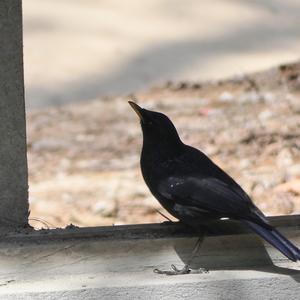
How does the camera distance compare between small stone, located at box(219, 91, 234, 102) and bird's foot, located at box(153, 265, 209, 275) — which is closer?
bird's foot, located at box(153, 265, 209, 275)

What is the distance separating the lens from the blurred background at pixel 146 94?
5715 millimetres

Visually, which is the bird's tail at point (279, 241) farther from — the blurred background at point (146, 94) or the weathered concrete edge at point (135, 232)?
the blurred background at point (146, 94)

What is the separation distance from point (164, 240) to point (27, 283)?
0.51 meters

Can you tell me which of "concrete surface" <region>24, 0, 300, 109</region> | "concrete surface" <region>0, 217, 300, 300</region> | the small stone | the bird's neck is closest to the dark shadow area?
"concrete surface" <region>0, 217, 300, 300</region>

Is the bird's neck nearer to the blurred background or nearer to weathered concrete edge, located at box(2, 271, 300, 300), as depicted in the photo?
weathered concrete edge, located at box(2, 271, 300, 300)

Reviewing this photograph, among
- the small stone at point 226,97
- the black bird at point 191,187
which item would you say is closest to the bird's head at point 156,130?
the black bird at point 191,187

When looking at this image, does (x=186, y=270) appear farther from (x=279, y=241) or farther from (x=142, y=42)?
(x=142, y=42)

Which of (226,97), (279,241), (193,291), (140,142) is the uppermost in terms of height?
(226,97)

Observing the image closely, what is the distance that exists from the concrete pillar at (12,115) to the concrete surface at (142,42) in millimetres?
3446

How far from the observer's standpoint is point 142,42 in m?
8.24

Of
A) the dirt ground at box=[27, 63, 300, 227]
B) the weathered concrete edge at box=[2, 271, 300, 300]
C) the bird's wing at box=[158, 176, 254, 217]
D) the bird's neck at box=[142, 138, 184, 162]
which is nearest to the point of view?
the weathered concrete edge at box=[2, 271, 300, 300]

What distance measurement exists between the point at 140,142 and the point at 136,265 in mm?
2803

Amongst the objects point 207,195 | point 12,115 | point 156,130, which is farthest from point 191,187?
point 12,115

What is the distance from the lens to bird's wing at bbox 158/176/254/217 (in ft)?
12.1
